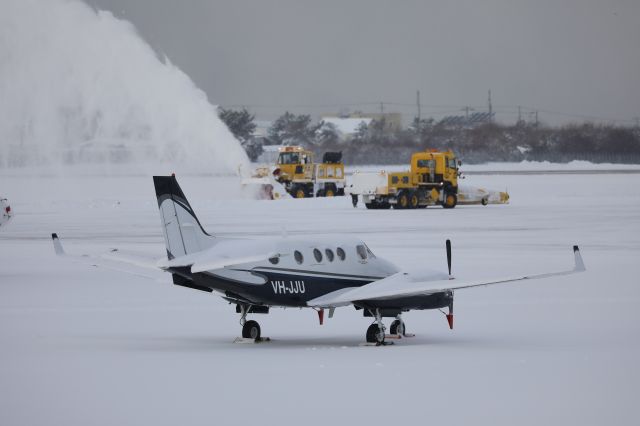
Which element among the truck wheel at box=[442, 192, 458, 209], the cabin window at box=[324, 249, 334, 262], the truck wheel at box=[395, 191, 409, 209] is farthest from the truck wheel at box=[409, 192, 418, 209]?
the cabin window at box=[324, 249, 334, 262]

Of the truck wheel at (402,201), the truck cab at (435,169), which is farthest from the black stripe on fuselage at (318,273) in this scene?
the truck cab at (435,169)

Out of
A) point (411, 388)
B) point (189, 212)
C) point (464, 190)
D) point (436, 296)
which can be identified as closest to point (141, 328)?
point (189, 212)

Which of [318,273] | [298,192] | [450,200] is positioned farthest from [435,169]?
[318,273]

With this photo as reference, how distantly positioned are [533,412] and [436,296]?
22.0 feet

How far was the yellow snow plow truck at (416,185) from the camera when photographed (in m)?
75.6

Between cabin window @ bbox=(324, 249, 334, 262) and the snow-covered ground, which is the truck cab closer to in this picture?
the snow-covered ground

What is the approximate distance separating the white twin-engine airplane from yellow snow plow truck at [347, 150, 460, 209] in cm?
5338

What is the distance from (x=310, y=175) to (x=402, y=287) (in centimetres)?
7330

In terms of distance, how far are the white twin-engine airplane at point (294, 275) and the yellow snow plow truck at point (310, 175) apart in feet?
234

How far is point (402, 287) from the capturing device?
20781mm

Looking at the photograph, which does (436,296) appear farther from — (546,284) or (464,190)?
(464,190)

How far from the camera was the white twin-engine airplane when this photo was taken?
801 inches

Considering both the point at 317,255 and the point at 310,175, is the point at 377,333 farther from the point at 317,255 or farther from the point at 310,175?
the point at 310,175

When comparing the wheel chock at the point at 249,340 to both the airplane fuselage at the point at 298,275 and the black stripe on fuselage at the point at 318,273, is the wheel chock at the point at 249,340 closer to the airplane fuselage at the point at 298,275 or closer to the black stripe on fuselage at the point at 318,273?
the airplane fuselage at the point at 298,275
